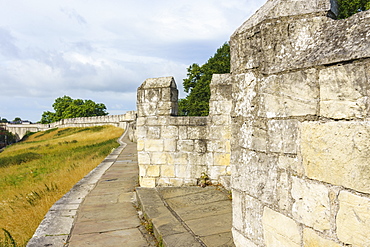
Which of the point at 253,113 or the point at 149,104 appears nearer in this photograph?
the point at 253,113

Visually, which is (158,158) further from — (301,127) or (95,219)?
(301,127)

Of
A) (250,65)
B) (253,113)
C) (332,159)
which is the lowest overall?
(332,159)

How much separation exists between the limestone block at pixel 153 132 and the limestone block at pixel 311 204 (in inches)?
176

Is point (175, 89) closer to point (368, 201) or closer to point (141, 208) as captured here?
point (141, 208)

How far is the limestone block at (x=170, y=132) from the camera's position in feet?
20.5

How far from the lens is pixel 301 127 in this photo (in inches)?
76.4

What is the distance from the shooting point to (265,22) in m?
2.23

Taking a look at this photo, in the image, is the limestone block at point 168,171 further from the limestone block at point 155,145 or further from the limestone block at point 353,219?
the limestone block at point 353,219

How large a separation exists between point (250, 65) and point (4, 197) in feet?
28.6

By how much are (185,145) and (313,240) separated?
446 cm

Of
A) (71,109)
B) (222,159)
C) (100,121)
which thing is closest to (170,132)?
(222,159)

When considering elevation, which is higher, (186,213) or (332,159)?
(332,159)

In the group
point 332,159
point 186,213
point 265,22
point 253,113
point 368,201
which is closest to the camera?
point 368,201

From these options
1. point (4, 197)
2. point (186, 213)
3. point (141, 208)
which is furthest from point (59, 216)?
point (4, 197)
